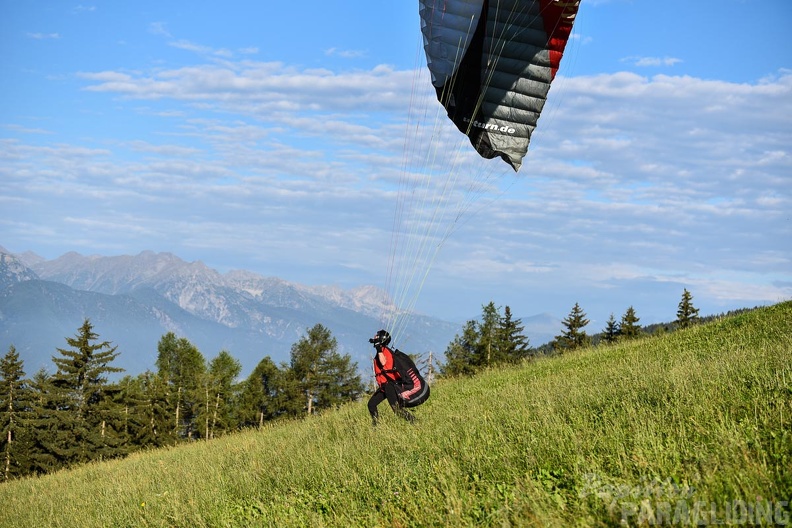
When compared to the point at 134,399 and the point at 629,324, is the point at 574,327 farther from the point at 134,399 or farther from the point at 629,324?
the point at 134,399

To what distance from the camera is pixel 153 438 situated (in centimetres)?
5238

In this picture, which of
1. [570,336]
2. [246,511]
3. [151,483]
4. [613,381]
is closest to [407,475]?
[246,511]

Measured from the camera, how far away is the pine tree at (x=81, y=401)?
43156 mm

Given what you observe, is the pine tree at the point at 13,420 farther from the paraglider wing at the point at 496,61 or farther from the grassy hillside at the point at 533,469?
the paraglider wing at the point at 496,61

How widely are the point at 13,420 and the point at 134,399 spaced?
9438 mm

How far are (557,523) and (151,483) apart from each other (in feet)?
26.9

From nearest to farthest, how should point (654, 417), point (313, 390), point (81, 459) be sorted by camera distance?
point (654, 417)
point (81, 459)
point (313, 390)

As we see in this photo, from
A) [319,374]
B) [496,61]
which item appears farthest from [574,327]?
[496,61]

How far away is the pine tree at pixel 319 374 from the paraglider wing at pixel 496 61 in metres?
53.1

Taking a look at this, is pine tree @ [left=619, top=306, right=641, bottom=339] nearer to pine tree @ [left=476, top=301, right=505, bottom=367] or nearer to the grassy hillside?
pine tree @ [left=476, top=301, right=505, bottom=367]

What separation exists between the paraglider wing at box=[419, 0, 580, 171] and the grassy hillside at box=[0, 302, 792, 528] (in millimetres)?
4666

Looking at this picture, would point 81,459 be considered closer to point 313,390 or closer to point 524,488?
point 313,390

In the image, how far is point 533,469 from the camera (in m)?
5.54

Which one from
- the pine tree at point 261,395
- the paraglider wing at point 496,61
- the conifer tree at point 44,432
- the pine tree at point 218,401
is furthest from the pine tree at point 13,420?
the paraglider wing at point 496,61
